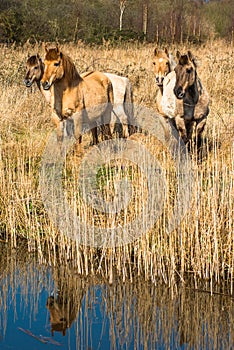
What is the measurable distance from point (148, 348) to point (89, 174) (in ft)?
10.9

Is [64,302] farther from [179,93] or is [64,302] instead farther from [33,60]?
[33,60]

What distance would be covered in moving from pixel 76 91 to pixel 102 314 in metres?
4.27

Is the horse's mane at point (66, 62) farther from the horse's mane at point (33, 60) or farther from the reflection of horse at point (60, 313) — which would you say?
the reflection of horse at point (60, 313)

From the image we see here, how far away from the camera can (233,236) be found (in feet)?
17.5

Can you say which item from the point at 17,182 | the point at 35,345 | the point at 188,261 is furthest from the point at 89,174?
the point at 35,345

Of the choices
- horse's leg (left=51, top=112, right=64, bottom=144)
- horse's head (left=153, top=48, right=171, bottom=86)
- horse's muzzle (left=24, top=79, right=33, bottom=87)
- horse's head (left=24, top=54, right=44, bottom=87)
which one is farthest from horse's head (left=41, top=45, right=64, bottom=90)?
horse's head (left=153, top=48, right=171, bottom=86)

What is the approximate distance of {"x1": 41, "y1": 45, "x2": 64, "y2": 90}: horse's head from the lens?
8.07 metres

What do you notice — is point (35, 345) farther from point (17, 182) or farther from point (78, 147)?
point (78, 147)

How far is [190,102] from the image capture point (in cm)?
820

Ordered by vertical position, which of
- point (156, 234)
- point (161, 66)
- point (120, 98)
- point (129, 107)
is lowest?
point (156, 234)

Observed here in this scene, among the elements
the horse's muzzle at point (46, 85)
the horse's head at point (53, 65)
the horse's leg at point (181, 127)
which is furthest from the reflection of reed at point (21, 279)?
the horse's leg at point (181, 127)

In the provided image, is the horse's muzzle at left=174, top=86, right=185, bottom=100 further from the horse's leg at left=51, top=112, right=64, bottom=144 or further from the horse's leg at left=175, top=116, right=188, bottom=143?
the horse's leg at left=51, top=112, right=64, bottom=144

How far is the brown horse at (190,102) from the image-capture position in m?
7.82

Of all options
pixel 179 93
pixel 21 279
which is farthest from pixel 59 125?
pixel 21 279
